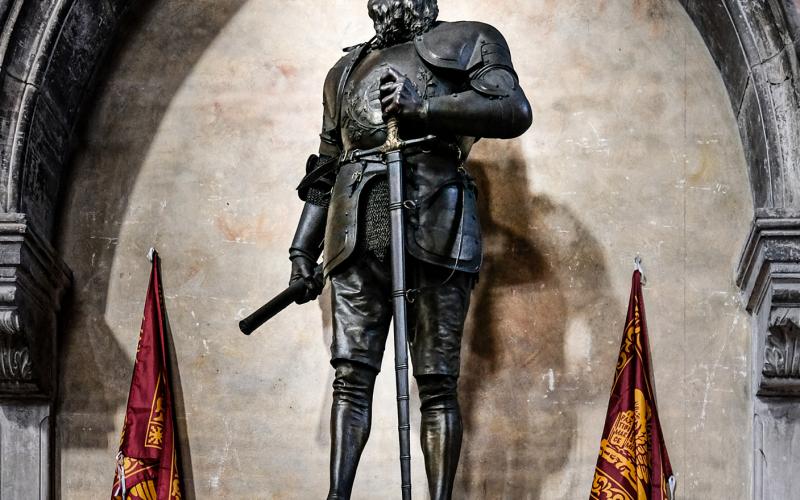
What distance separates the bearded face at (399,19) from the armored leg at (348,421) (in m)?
1.33

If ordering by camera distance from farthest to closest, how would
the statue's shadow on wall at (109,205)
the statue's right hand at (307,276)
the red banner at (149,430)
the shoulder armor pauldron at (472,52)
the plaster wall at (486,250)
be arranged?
the statue's shadow on wall at (109,205) < the plaster wall at (486,250) < the red banner at (149,430) < the statue's right hand at (307,276) < the shoulder armor pauldron at (472,52)

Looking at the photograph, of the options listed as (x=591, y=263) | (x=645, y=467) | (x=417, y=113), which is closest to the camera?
(x=417, y=113)

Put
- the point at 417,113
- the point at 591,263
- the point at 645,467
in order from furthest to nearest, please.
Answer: the point at 591,263 → the point at 645,467 → the point at 417,113

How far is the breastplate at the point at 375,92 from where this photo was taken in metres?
7.24

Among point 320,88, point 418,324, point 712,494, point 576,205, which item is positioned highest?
point 320,88

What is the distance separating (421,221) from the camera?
7078mm

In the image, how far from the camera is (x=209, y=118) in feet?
27.8

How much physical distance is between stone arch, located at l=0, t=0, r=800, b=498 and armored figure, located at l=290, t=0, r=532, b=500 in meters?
1.22

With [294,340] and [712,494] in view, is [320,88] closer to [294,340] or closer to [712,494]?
[294,340]

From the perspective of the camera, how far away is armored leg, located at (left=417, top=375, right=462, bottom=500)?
692 centimetres

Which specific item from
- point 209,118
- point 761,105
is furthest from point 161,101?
point 761,105

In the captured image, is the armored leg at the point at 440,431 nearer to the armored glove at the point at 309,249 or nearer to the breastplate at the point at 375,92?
the armored glove at the point at 309,249

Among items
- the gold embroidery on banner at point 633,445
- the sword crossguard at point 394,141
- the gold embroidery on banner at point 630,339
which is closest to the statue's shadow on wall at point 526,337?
the gold embroidery on banner at point 630,339

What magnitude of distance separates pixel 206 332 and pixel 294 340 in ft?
1.29
